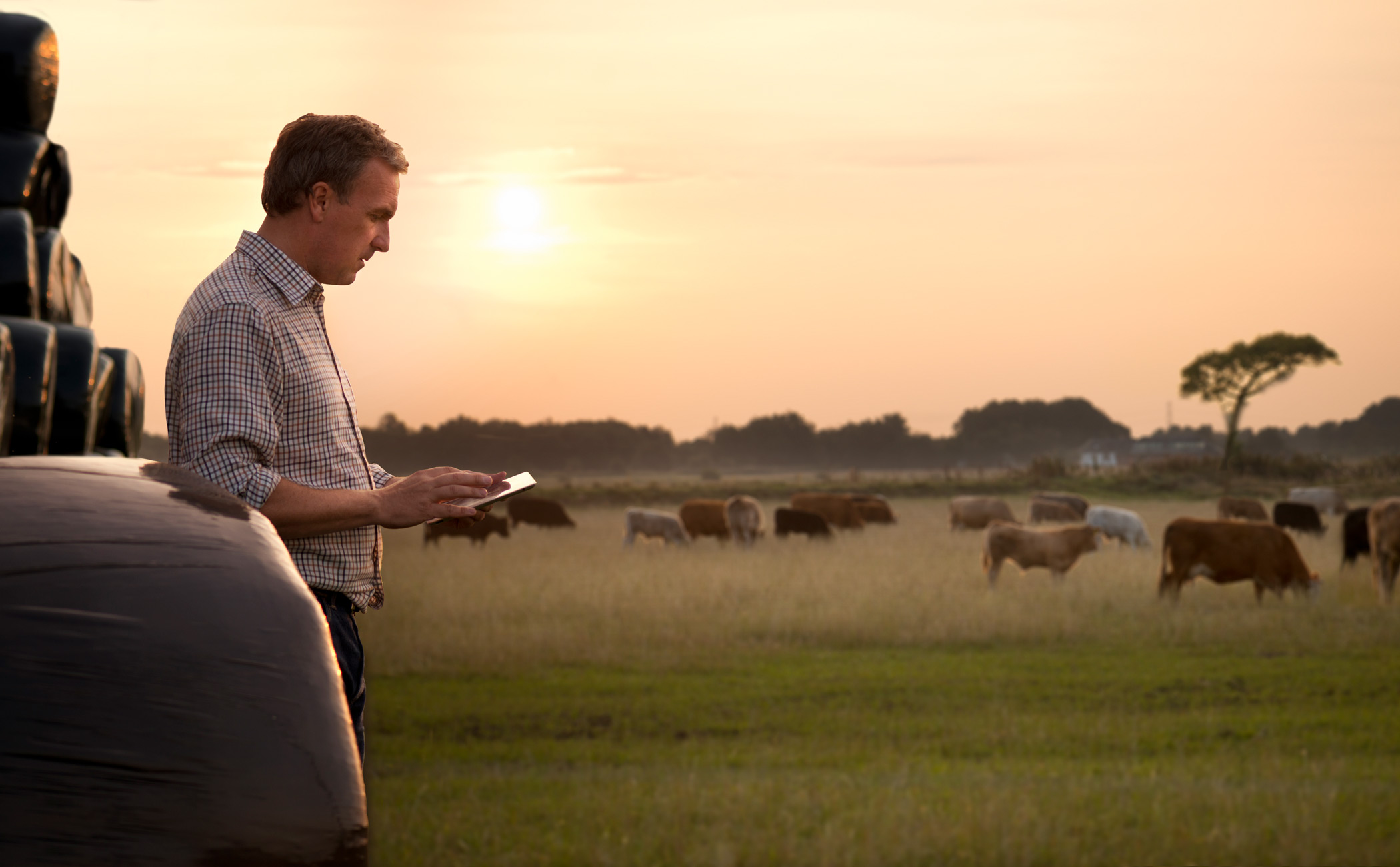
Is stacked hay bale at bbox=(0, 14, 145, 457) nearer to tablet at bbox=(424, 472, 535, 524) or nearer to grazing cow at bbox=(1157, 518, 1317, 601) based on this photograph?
tablet at bbox=(424, 472, 535, 524)

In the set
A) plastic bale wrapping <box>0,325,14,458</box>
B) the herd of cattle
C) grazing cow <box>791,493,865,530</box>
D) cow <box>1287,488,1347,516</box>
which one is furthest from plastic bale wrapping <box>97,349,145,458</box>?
cow <box>1287,488,1347,516</box>

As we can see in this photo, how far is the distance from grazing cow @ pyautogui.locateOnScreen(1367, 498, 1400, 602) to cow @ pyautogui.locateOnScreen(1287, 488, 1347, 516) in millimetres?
29100

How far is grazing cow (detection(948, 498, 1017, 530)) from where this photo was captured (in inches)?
1601

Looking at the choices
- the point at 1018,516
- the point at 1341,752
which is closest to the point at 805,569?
the point at 1341,752

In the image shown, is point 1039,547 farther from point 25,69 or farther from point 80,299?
point 25,69

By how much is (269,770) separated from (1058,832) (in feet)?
24.9

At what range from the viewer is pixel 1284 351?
6775cm

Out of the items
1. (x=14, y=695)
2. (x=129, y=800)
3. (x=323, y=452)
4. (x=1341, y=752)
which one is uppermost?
(x=323, y=452)

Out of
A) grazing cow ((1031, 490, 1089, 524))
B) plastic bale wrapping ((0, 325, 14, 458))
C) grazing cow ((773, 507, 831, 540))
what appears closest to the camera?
plastic bale wrapping ((0, 325, 14, 458))

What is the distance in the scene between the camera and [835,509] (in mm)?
43125

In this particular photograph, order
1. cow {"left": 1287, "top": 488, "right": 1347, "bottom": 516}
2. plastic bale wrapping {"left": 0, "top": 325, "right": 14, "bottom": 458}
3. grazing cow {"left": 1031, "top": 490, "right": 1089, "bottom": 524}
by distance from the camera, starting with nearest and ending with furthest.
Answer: plastic bale wrapping {"left": 0, "top": 325, "right": 14, "bottom": 458}, grazing cow {"left": 1031, "top": 490, "right": 1089, "bottom": 524}, cow {"left": 1287, "top": 488, "right": 1347, "bottom": 516}

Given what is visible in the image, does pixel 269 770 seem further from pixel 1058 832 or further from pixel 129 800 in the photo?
pixel 1058 832

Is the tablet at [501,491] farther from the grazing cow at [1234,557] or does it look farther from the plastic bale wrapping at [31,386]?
the grazing cow at [1234,557]

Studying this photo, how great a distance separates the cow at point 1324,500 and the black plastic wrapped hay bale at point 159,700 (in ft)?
168
